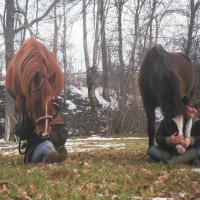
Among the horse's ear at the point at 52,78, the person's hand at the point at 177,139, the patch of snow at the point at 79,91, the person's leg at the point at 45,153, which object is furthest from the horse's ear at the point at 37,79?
the patch of snow at the point at 79,91

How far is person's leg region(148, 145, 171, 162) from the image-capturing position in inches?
299

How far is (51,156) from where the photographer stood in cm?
705

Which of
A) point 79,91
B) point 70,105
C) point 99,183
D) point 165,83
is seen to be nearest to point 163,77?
point 165,83

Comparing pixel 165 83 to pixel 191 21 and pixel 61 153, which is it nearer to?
pixel 61 153

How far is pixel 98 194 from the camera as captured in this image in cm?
462

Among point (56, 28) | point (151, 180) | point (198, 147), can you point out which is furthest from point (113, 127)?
point (151, 180)

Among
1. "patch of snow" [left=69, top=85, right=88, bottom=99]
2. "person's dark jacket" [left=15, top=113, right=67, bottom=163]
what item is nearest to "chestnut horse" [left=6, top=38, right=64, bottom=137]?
"person's dark jacket" [left=15, top=113, right=67, bottom=163]

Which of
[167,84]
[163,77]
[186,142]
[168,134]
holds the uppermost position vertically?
[163,77]

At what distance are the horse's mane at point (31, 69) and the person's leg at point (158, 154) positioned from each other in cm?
197

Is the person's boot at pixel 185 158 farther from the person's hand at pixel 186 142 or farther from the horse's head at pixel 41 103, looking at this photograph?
the horse's head at pixel 41 103

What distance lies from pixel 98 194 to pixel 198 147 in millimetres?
3314

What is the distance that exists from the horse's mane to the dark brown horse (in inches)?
62.0

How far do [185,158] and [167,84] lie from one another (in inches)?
46.2

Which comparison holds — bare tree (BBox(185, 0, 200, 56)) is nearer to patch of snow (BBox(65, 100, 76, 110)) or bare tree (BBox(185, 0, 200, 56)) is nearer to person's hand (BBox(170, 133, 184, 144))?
patch of snow (BBox(65, 100, 76, 110))
